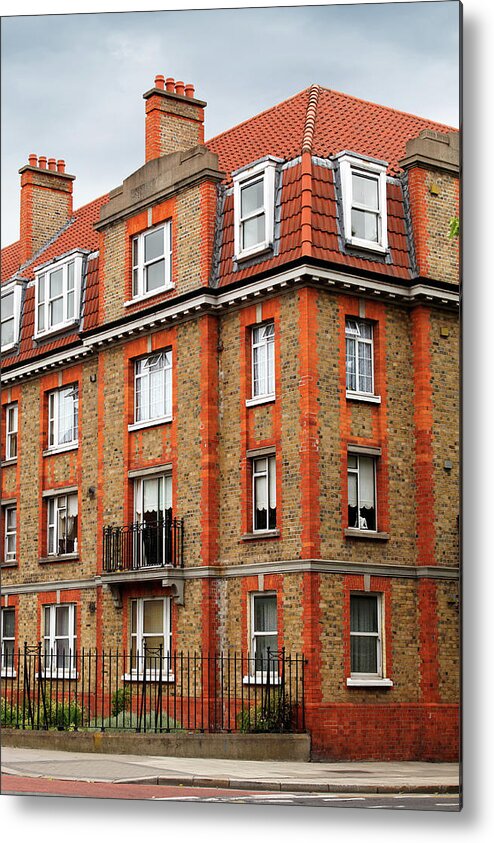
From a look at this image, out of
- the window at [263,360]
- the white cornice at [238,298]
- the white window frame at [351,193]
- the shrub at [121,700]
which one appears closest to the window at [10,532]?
the white cornice at [238,298]

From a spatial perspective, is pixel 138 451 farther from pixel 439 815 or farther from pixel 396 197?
pixel 439 815

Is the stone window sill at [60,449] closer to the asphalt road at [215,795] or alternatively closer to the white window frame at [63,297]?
the white window frame at [63,297]

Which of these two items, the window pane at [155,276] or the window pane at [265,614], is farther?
the window pane at [155,276]

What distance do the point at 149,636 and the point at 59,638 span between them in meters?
1.77

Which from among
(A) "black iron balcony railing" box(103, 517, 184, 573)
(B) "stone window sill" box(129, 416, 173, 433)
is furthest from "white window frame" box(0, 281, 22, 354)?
(A) "black iron balcony railing" box(103, 517, 184, 573)

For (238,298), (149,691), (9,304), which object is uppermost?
(9,304)

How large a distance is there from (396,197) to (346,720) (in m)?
6.39

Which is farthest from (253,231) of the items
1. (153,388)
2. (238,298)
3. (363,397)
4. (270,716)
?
(270,716)

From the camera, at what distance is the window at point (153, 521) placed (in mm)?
18891

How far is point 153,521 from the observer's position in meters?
19.2

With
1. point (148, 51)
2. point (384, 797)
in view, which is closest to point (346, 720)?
point (384, 797)

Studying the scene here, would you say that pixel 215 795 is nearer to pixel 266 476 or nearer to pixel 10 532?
pixel 266 476

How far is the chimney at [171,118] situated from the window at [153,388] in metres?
2.87

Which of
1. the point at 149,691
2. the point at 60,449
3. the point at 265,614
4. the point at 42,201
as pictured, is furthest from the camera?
the point at 60,449
